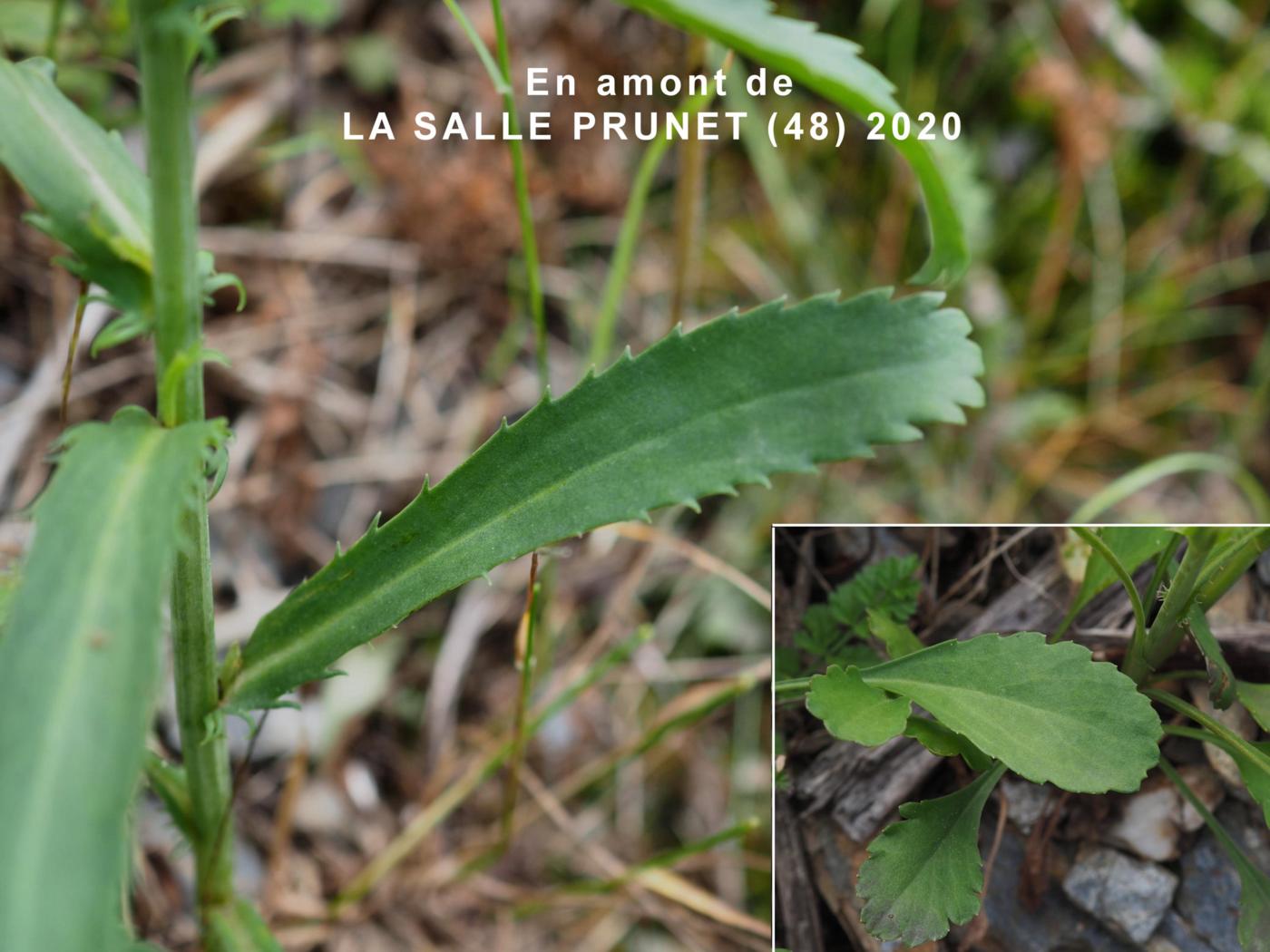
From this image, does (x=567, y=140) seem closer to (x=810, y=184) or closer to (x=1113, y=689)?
(x=810, y=184)

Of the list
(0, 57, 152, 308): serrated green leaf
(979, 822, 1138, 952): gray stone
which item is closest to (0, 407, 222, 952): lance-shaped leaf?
(0, 57, 152, 308): serrated green leaf

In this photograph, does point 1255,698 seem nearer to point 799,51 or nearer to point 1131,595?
point 1131,595

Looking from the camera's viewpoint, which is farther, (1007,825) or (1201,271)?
(1201,271)

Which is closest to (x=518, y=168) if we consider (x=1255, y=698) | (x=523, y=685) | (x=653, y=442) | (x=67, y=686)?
(x=653, y=442)

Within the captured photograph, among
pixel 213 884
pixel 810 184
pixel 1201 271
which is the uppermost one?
pixel 810 184

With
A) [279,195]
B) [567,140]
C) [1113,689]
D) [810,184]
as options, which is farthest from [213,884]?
[810,184]

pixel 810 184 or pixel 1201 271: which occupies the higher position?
pixel 810 184

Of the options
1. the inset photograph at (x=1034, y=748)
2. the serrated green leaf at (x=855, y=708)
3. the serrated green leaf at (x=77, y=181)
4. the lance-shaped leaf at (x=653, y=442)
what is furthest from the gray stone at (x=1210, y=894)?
the serrated green leaf at (x=77, y=181)
